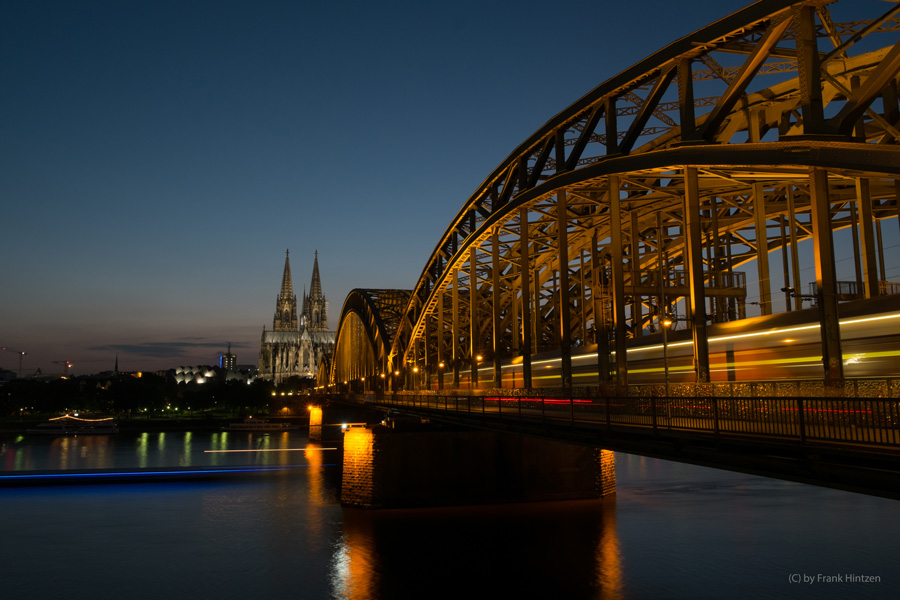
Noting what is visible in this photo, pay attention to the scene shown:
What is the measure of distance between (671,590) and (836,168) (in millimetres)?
15543

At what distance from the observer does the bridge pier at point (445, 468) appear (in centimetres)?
3859

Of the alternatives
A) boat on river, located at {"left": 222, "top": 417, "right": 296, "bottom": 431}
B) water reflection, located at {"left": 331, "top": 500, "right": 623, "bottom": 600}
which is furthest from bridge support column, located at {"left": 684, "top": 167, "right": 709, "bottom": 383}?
boat on river, located at {"left": 222, "top": 417, "right": 296, "bottom": 431}

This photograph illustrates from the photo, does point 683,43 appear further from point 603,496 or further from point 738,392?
point 603,496

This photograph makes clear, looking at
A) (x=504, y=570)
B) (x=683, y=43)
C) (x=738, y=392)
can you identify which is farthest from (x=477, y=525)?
(x=683, y=43)

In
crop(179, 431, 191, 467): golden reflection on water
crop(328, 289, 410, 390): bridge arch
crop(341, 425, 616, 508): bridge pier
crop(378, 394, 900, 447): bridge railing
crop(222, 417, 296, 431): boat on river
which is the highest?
crop(328, 289, 410, 390): bridge arch

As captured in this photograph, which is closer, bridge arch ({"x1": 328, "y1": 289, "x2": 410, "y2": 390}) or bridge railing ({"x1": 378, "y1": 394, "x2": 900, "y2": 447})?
bridge railing ({"x1": 378, "y1": 394, "x2": 900, "y2": 447})

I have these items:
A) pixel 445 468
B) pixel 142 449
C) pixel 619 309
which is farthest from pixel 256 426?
pixel 619 309

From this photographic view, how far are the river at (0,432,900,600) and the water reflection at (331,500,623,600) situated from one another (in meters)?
0.10

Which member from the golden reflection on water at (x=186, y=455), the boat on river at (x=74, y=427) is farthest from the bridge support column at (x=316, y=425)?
the boat on river at (x=74, y=427)

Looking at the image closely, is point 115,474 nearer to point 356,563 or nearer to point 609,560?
point 356,563

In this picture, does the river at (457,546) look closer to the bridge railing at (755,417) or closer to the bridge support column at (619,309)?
the bridge support column at (619,309)

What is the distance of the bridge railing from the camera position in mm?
12234

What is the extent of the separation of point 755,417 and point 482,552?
18.8 meters

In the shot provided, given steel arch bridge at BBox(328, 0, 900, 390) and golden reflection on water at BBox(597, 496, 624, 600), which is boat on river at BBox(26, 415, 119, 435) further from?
golden reflection on water at BBox(597, 496, 624, 600)
